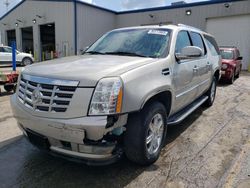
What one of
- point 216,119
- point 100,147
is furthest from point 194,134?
point 100,147

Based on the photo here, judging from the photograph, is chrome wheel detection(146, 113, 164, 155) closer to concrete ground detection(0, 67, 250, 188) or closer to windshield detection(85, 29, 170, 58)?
concrete ground detection(0, 67, 250, 188)

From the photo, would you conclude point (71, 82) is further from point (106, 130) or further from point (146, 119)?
point (146, 119)

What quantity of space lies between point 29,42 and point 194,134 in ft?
104

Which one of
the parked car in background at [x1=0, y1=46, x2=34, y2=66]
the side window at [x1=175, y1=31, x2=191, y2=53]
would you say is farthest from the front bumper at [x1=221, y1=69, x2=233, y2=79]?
the parked car in background at [x1=0, y1=46, x2=34, y2=66]

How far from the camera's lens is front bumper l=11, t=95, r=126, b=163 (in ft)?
7.72

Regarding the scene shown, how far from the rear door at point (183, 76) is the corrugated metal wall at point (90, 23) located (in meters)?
17.3

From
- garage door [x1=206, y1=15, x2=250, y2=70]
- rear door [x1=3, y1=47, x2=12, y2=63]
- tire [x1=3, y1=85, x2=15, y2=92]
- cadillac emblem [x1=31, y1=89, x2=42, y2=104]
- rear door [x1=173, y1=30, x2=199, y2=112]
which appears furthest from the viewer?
rear door [x1=3, y1=47, x2=12, y2=63]

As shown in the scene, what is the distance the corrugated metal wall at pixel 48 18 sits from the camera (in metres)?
21.2

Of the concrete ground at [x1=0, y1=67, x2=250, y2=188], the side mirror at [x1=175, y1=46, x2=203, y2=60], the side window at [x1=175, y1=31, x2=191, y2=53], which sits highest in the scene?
the side window at [x1=175, y1=31, x2=191, y2=53]

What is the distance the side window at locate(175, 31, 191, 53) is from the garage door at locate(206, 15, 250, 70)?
1447cm

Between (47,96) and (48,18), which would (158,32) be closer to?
(47,96)

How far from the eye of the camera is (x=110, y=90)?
241cm

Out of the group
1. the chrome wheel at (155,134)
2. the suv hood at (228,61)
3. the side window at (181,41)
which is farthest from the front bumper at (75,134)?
the suv hood at (228,61)

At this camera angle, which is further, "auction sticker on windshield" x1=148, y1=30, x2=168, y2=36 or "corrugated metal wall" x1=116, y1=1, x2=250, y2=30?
"corrugated metal wall" x1=116, y1=1, x2=250, y2=30
